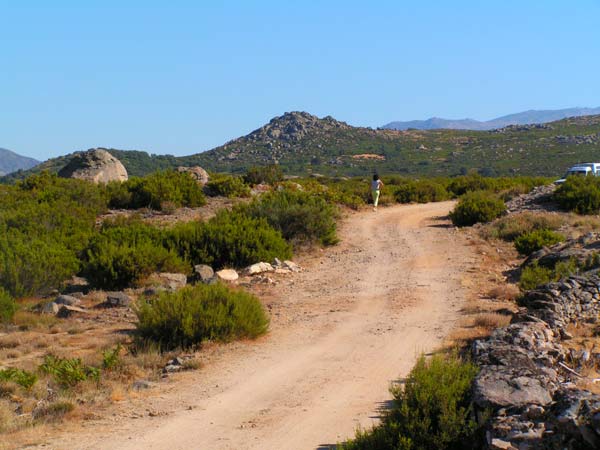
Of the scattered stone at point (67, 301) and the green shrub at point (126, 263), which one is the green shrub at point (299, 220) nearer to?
the green shrub at point (126, 263)

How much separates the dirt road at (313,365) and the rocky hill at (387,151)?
51956 millimetres

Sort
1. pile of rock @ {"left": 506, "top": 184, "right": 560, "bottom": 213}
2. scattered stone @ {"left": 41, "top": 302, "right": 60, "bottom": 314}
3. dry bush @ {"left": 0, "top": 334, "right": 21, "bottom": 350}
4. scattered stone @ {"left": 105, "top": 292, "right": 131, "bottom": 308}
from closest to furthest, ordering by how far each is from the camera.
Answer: dry bush @ {"left": 0, "top": 334, "right": 21, "bottom": 350} < scattered stone @ {"left": 41, "top": 302, "right": 60, "bottom": 314} < scattered stone @ {"left": 105, "top": 292, "right": 131, "bottom": 308} < pile of rock @ {"left": 506, "top": 184, "right": 560, "bottom": 213}

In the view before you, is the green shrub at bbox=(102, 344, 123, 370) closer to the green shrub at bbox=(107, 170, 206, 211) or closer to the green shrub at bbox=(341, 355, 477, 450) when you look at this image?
the green shrub at bbox=(341, 355, 477, 450)

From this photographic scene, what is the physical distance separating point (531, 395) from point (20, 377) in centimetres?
578

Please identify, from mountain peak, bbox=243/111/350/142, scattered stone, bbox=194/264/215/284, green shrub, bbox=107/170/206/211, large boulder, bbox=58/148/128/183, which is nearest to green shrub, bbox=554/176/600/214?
green shrub, bbox=107/170/206/211

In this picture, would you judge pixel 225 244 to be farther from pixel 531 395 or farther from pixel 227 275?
pixel 531 395

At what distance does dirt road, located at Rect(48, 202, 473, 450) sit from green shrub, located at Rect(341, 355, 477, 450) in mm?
812

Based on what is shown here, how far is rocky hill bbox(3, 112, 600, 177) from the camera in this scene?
73.6 metres

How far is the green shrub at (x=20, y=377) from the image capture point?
26.3 feet

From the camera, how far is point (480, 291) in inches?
508

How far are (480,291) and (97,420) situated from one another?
8.08m

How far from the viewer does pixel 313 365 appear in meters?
8.66

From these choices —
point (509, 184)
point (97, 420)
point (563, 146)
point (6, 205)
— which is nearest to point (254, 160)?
point (563, 146)

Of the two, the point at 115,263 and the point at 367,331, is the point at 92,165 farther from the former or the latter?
the point at 367,331
